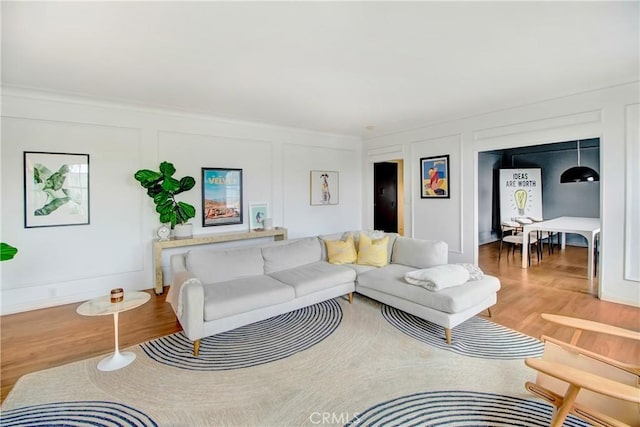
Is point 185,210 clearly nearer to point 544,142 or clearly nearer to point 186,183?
point 186,183

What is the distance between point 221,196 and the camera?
486 centimetres

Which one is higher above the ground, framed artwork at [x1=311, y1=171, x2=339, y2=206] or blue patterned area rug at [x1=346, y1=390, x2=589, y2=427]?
framed artwork at [x1=311, y1=171, x2=339, y2=206]

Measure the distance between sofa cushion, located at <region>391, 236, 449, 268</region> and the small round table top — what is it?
2821 mm

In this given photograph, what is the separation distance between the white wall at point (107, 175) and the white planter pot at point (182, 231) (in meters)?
0.26

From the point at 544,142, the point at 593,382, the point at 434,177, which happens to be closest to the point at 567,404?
the point at 593,382

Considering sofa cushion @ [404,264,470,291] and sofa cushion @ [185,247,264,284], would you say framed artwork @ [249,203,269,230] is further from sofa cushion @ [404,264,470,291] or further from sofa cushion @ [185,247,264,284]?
sofa cushion @ [404,264,470,291]

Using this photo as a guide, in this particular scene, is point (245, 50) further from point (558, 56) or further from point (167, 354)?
point (558, 56)

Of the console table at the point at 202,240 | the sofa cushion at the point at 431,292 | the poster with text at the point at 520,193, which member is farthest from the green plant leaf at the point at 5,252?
the poster with text at the point at 520,193

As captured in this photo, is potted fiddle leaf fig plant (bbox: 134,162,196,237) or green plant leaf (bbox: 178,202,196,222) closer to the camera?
potted fiddle leaf fig plant (bbox: 134,162,196,237)

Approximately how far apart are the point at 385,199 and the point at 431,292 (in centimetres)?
547

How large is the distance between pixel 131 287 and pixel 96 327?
113cm

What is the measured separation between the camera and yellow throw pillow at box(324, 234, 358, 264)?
3918 millimetres

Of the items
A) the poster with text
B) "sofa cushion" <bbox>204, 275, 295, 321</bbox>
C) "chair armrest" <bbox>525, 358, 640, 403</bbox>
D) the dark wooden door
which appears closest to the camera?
"chair armrest" <bbox>525, 358, 640, 403</bbox>

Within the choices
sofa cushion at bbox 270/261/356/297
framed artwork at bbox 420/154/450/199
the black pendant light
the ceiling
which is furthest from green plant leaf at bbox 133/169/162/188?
the black pendant light
